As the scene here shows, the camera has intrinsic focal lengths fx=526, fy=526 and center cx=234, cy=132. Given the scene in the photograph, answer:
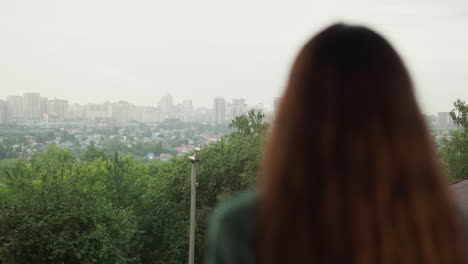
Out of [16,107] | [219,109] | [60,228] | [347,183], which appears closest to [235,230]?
[347,183]

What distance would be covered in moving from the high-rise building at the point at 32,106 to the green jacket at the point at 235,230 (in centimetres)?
8116

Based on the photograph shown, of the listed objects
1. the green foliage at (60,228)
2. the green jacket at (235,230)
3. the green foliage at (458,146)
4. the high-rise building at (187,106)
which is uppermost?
the high-rise building at (187,106)

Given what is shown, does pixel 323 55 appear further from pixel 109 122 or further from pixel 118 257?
pixel 109 122

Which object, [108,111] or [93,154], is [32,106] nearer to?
[108,111]

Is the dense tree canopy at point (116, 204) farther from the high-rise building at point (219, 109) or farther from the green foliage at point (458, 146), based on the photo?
the high-rise building at point (219, 109)

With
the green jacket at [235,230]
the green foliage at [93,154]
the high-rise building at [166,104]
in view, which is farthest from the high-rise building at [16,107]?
the green jacket at [235,230]

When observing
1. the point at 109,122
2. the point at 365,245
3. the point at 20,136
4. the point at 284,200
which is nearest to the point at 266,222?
the point at 284,200

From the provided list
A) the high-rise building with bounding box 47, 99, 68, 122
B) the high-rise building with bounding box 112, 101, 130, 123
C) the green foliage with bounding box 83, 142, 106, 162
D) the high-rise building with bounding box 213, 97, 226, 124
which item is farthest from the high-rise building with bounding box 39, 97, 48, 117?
the green foliage with bounding box 83, 142, 106, 162

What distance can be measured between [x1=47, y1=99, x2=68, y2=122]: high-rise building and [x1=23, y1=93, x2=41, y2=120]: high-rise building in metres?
1.91

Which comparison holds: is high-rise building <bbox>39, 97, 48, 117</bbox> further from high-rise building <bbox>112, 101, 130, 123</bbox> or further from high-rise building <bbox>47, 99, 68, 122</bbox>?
high-rise building <bbox>112, 101, 130, 123</bbox>

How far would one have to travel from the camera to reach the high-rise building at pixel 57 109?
8062 centimetres

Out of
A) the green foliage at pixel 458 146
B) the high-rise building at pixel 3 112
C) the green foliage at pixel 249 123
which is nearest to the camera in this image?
the green foliage at pixel 458 146

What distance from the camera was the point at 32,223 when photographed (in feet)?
49.9

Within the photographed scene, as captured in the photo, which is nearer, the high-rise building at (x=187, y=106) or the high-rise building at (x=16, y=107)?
the high-rise building at (x=16, y=107)
